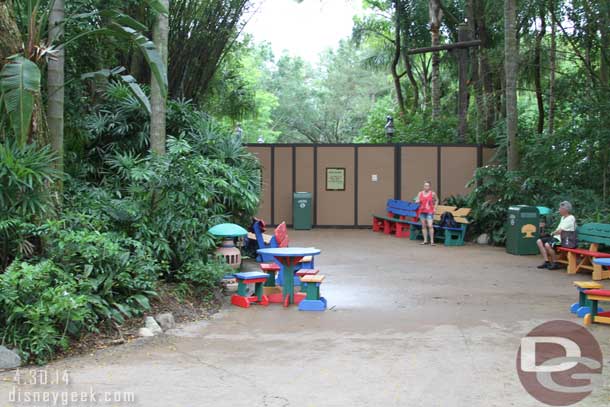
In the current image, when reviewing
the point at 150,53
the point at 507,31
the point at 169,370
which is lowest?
the point at 169,370

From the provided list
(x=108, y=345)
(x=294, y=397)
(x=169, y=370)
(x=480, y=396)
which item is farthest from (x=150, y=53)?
(x=480, y=396)

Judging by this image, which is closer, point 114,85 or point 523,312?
point 523,312

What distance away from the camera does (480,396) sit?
5.51m

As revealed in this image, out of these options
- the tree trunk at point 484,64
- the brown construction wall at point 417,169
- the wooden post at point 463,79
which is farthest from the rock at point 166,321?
the tree trunk at point 484,64

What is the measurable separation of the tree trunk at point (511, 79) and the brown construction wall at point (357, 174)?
11.0 ft

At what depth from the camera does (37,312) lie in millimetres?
6547

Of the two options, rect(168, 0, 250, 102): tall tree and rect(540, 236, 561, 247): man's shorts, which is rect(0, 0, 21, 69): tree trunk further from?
rect(540, 236, 561, 247): man's shorts

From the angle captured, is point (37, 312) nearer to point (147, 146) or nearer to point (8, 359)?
point (8, 359)

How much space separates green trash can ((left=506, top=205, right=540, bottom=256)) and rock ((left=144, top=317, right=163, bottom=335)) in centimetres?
963

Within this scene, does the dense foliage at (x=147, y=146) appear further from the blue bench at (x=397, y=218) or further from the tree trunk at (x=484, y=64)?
the blue bench at (x=397, y=218)

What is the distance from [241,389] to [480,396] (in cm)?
189

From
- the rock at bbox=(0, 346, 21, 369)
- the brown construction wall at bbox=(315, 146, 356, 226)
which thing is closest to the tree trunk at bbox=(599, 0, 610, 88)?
the brown construction wall at bbox=(315, 146, 356, 226)

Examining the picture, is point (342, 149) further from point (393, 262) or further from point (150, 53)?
point (150, 53)

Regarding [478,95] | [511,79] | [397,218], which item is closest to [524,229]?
[511,79]
